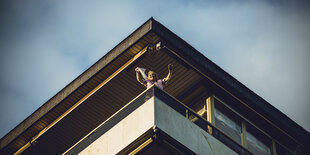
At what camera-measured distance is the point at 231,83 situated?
22.2 m

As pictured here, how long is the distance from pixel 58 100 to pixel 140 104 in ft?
14.7

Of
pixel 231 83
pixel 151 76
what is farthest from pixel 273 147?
pixel 151 76

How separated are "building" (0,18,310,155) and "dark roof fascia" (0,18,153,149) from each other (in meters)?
0.03

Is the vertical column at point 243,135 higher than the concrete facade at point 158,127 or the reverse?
higher

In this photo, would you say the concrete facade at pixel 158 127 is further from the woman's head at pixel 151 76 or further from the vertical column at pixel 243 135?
the vertical column at pixel 243 135

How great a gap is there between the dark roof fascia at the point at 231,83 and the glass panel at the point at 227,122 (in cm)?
78

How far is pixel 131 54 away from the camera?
21125 mm

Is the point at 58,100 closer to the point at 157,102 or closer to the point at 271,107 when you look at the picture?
the point at 157,102

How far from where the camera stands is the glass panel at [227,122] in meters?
21.3


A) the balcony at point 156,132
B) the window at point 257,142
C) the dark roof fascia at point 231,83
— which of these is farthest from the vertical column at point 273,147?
the balcony at point 156,132

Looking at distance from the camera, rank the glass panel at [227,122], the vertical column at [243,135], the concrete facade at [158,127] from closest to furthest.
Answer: the concrete facade at [158,127], the glass panel at [227,122], the vertical column at [243,135]

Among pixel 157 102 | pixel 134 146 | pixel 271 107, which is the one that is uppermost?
pixel 271 107

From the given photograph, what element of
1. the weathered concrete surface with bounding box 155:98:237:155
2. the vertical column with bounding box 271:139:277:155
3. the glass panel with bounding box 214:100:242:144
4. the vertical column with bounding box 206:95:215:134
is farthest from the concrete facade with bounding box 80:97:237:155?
the vertical column with bounding box 271:139:277:155

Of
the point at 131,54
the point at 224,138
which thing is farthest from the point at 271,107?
the point at 131,54
